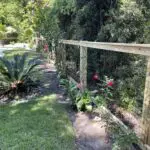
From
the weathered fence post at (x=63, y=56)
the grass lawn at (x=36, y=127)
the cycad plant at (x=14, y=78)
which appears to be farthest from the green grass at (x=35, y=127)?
the weathered fence post at (x=63, y=56)

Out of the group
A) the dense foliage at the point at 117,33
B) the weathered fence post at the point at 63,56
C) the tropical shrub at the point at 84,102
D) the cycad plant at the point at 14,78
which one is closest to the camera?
the dense foliage at the point at 117,33

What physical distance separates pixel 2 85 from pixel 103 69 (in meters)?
2.30

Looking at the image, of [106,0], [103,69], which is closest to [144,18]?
[106,0]

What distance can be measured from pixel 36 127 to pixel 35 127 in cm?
2

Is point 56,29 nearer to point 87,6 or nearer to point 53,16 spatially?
point 53,16

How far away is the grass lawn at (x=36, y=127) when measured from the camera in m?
3.13

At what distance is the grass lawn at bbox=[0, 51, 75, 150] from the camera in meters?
3.13

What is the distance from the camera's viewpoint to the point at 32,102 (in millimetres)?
4891

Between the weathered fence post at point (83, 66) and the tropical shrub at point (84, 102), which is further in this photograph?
the weathered fence post at point (83, 66)

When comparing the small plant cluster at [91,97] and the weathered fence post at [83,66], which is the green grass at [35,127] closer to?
the small plant cluster at [91,97]

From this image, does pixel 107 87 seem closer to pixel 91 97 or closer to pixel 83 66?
pixel 91 97

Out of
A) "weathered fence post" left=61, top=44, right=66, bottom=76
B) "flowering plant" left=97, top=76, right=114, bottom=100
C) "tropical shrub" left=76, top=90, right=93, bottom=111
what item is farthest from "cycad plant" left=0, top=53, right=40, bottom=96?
"flowering plant" left=97, top=76, right=114, bottom=100

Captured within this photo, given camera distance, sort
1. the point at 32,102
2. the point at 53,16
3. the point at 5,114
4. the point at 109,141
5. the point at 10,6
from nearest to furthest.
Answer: the point at 109,141 < the point at 5,114 < the point at 32,102 < the point at 53,16 < the point at 10,6

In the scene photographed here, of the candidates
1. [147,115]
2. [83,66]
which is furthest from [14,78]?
[147,115]
